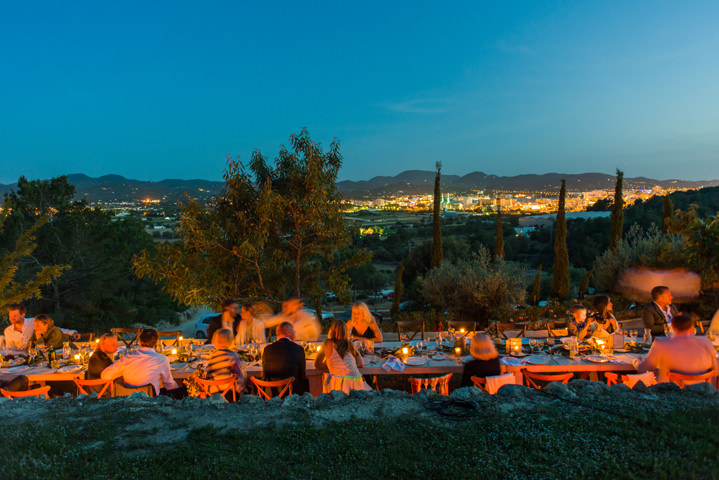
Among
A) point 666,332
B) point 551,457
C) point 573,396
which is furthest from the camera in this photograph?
point 666,332

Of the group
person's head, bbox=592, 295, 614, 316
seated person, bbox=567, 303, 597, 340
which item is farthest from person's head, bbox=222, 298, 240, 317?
person's head, bbox=592, 295, 614, 316

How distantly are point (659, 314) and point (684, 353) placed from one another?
6.57 ft

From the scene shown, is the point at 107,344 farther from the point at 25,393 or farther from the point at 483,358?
the point at 483,358

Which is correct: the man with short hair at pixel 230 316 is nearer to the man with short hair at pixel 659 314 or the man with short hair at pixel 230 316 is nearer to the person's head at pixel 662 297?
→ the man with short hair at pixel 659 314

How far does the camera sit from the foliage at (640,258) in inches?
471

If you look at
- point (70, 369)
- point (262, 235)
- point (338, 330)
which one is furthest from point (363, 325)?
point (70, 369)

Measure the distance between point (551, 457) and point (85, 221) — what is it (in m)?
14.6

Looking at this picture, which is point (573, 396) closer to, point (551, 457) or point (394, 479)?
point (551, 457)

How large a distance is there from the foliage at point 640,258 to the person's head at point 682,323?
9.12 meters

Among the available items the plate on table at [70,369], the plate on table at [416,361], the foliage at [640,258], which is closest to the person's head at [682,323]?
the plate on table at [416,361]

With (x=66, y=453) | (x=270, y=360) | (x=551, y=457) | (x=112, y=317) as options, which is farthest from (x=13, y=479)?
(x=112, y=317)

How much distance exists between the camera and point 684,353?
13.6 feet

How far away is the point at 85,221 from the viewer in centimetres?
1326

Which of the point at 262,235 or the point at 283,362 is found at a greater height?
the point at 262,235
